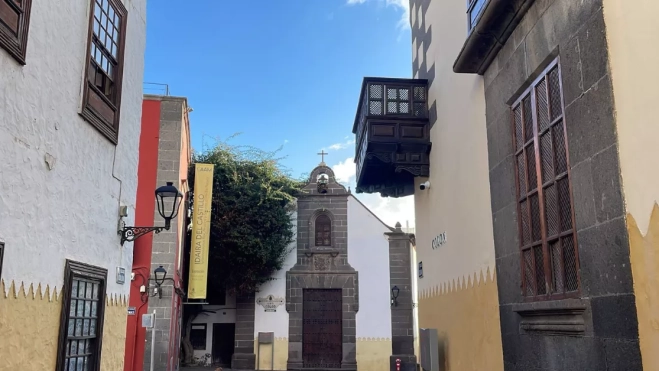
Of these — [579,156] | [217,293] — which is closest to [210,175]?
[217,293]

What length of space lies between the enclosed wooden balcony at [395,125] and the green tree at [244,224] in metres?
8.79

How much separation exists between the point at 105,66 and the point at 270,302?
1394cm

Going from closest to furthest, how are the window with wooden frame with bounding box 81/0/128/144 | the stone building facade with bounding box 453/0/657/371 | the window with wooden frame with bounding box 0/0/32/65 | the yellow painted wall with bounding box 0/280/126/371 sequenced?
1. the stone building facade with bounding box 453/0/657/371
2. the window with wooden frame with bounding box 0/0/32/65
3. the yellow painted wall with bounding box 0/280/126/371
4. the window with wooden frame with bounding box 81/0/128/144

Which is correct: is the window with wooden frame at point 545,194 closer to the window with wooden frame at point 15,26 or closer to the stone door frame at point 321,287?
the window with wooden frame at point 15,26

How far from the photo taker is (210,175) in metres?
16.0

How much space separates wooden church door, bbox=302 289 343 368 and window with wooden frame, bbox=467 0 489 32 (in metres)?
14.1

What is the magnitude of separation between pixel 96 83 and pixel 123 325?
2.80 m

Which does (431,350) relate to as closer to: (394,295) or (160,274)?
(160,274)

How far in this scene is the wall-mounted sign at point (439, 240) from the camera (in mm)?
8925

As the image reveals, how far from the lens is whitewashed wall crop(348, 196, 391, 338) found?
19125 millimetres

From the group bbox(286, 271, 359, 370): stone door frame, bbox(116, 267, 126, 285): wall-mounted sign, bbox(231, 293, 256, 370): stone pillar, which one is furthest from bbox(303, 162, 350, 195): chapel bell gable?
bbox(116, 267, 126, 285): wall-mounted sign

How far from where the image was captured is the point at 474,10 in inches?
253

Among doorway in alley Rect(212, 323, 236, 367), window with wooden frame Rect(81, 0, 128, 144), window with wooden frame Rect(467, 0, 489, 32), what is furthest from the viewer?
doorway in alley Rect(212, 323, 236, 367)

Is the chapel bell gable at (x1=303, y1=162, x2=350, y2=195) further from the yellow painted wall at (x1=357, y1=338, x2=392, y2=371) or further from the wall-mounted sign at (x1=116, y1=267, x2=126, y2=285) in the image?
the wall-mounted sign at (x1=116, y1=267, x2=126, y2=285)
